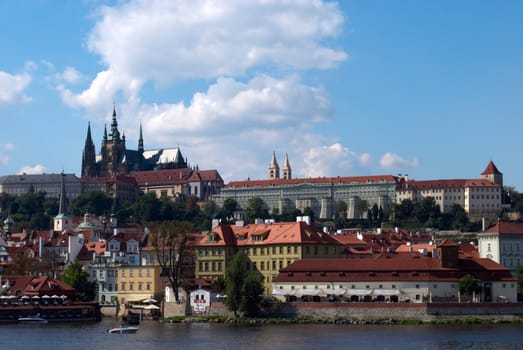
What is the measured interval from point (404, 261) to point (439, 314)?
635cm

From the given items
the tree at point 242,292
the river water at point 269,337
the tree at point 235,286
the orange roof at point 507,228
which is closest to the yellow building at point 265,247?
the tree at point 235,286

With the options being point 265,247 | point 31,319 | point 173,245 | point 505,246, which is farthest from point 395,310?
point 505,246

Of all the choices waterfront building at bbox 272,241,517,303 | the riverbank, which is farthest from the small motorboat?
waterfront building at bbox 272,241,517,303

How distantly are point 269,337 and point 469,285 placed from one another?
17667mm

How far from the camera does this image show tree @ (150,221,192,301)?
3125 inches

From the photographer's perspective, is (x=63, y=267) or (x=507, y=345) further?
(x=63, y=267)

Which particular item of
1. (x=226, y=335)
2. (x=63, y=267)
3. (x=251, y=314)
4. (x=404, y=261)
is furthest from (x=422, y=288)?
(x=63, y=267)

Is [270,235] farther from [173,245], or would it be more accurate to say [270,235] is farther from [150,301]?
[150,301]

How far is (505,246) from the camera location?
308 ft

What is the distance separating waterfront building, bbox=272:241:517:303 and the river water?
216 inches

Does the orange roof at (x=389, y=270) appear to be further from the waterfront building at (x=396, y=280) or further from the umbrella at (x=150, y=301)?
the umbrella at (x=150, y=301)

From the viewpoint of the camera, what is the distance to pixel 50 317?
253 feet

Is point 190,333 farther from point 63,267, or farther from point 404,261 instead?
point 63,267

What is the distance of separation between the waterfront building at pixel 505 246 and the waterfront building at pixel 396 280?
683 inches
